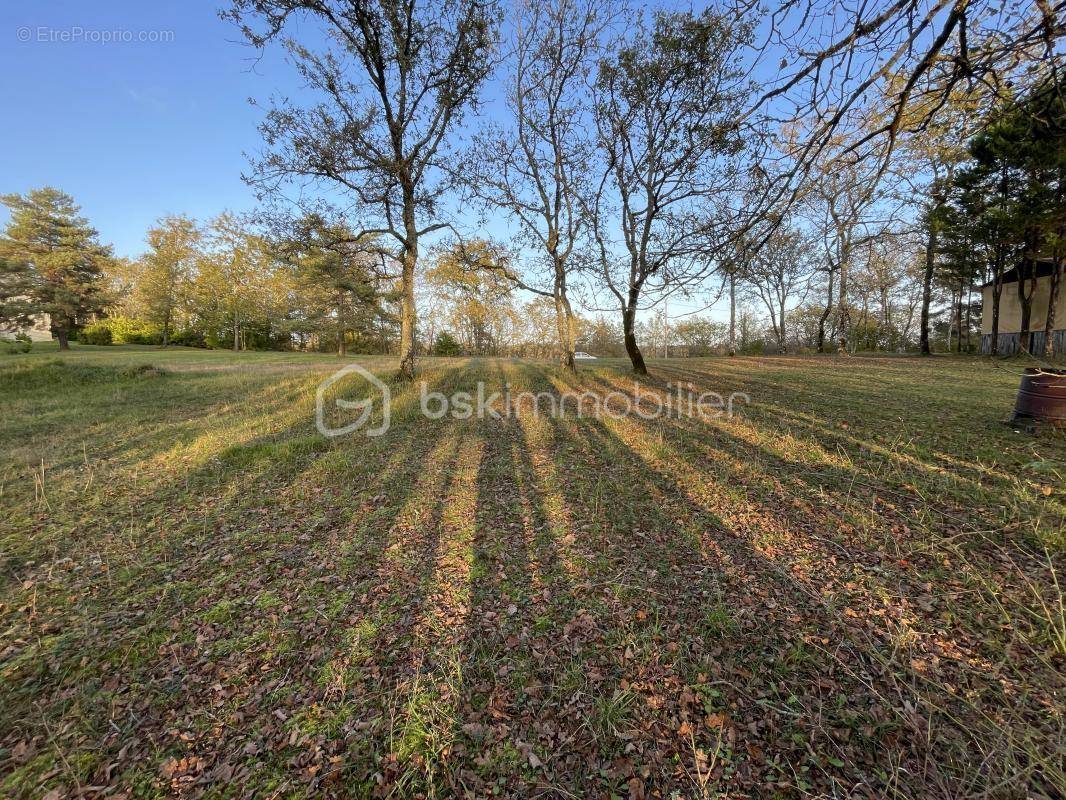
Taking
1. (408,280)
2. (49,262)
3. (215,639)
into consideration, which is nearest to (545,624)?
(215,639)

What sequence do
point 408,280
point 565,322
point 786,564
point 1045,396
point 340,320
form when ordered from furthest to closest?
point 340,320 < point 565,322 < point 408,280 < point 1045,396 < point 786,564

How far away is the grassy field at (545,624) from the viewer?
1891 millimetres

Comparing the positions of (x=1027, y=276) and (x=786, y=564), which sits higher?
(x=1027, y=276)

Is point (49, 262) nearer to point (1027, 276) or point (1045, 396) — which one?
point (1045, 396)

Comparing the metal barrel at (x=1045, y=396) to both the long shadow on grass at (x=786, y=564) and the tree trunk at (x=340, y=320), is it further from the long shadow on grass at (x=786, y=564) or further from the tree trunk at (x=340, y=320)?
the tree trunk at (x=340, y=320)

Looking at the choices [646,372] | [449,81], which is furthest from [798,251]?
[449,81]

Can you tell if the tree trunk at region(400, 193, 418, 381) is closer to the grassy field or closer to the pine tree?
the grassy field

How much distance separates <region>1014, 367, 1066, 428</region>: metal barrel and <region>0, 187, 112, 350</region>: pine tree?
44.2 m

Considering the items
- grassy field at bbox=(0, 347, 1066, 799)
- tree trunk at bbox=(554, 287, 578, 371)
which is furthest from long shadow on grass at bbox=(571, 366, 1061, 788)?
tree trunk at bbox=(554, 287, 578, 371)

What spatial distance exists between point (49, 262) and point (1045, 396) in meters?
45.9

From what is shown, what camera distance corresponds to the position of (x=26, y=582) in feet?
10.8

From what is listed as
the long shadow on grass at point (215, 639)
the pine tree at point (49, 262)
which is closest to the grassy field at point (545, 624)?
the long shadow on grass at point (215, 639)

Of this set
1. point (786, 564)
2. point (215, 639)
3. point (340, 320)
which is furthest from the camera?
point (340, 320)

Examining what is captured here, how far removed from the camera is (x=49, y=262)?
2473 centimetres
